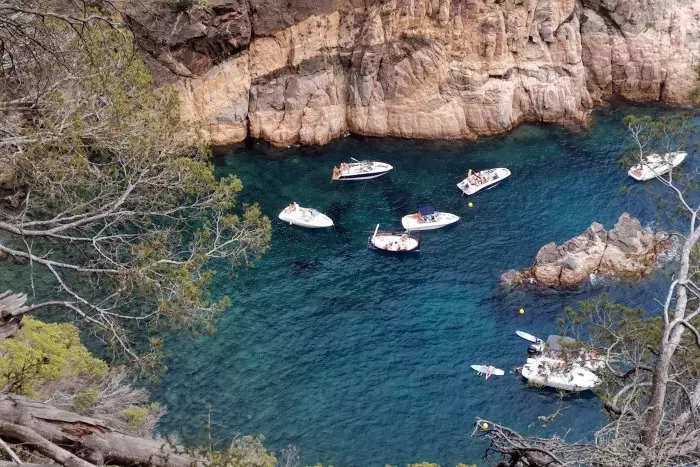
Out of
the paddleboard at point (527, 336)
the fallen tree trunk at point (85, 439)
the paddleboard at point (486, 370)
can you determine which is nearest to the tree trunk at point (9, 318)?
the fallen tree trunk at point (85, 439)

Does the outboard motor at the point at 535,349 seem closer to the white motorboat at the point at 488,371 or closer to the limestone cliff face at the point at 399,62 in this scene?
the white motorboat at the point at 488,371

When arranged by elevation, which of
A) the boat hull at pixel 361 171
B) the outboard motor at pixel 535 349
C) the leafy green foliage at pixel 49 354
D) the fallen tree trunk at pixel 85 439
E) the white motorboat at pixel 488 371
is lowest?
the white motorboat at pixel 488 371

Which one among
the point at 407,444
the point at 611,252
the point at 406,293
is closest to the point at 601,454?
the point at 407,444

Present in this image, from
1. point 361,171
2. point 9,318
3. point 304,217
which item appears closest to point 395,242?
point 304,217

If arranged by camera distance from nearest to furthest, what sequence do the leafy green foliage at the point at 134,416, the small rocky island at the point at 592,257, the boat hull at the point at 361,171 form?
the leafy green foliage at the point at 134,416
the small rocky island at the point at 592,257
the boat hull at the point at 361,171

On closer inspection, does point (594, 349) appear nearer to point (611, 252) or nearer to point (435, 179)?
point (611, 252)

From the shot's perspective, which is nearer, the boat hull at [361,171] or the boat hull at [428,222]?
the boat hull at [428,222]
